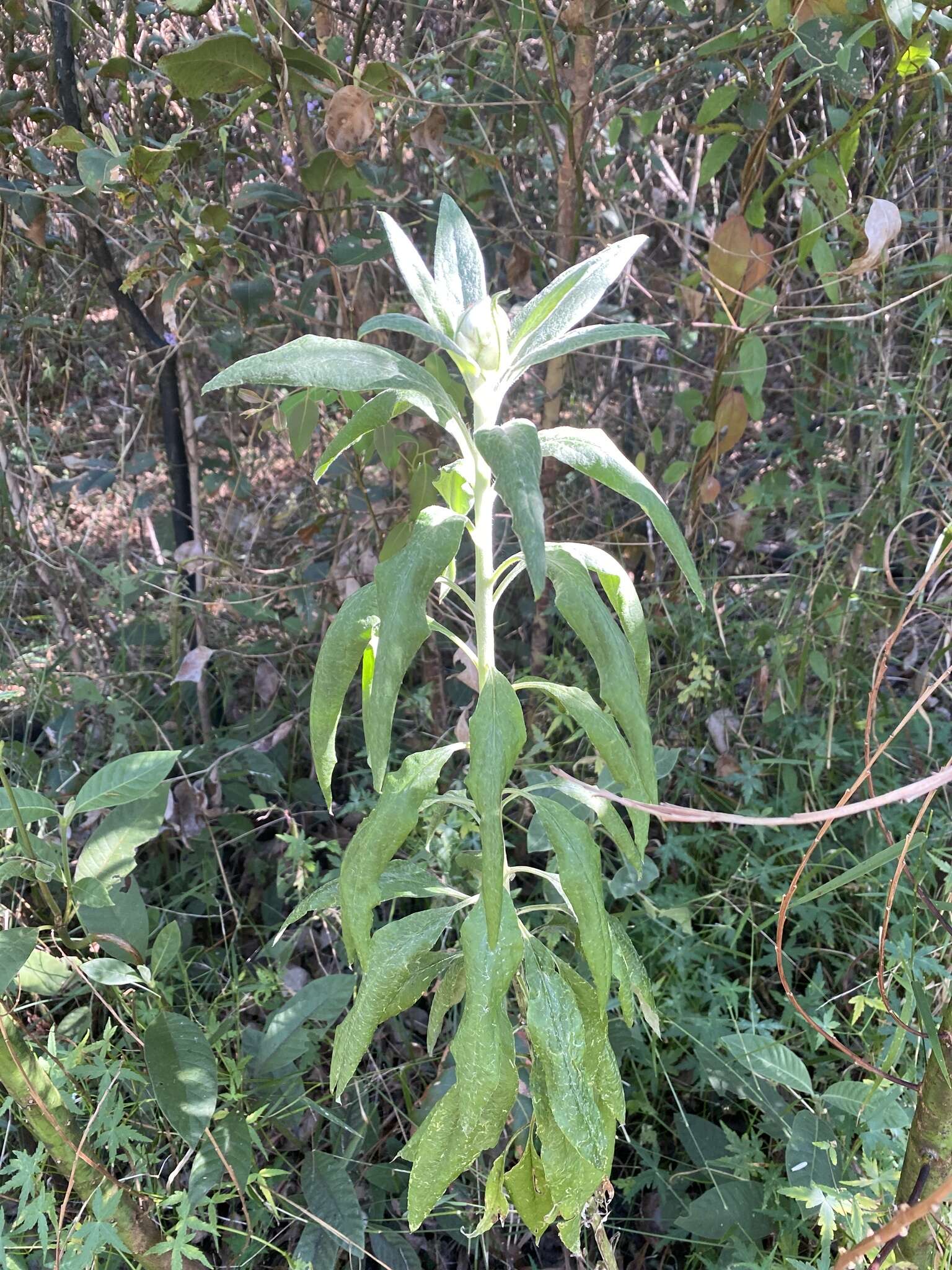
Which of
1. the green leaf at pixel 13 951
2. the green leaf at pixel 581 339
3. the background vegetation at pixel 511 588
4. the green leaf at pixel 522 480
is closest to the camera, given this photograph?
the green leaf at pixel 522 480

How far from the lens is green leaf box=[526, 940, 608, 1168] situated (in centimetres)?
107

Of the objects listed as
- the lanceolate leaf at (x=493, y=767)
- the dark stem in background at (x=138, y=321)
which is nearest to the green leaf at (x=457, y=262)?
the lanceolate leaf at (x=493, y=767)

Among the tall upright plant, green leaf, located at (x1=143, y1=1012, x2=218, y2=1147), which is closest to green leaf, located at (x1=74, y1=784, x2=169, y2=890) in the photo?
green leaf, located at (x1=143, y1=1012, x2=218, y2=1147)

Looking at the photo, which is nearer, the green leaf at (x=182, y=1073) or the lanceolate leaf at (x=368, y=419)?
the lanceolate leaf at (x=368, y=419)

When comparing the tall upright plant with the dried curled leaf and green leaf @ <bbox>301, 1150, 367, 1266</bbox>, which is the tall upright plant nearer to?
green leaf @ <bbox>301, 1150, 367, 1266</bbox>

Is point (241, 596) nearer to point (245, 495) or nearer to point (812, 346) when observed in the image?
point (245, 495)

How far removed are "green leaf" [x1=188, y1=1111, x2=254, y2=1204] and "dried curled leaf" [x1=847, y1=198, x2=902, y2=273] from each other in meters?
1.76

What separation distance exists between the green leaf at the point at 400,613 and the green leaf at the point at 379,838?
7cm

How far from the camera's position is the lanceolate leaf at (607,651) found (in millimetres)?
970

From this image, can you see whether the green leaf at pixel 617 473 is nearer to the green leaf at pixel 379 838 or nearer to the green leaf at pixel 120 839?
the green leaf at pixel 379 838

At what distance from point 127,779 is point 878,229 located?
152cm

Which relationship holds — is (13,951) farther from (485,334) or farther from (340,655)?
(485,334)

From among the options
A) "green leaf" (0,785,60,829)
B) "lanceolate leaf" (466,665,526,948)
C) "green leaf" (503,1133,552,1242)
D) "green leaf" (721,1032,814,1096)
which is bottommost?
"green leaf" (721,1032,814,1096)

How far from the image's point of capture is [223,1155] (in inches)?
55.4
